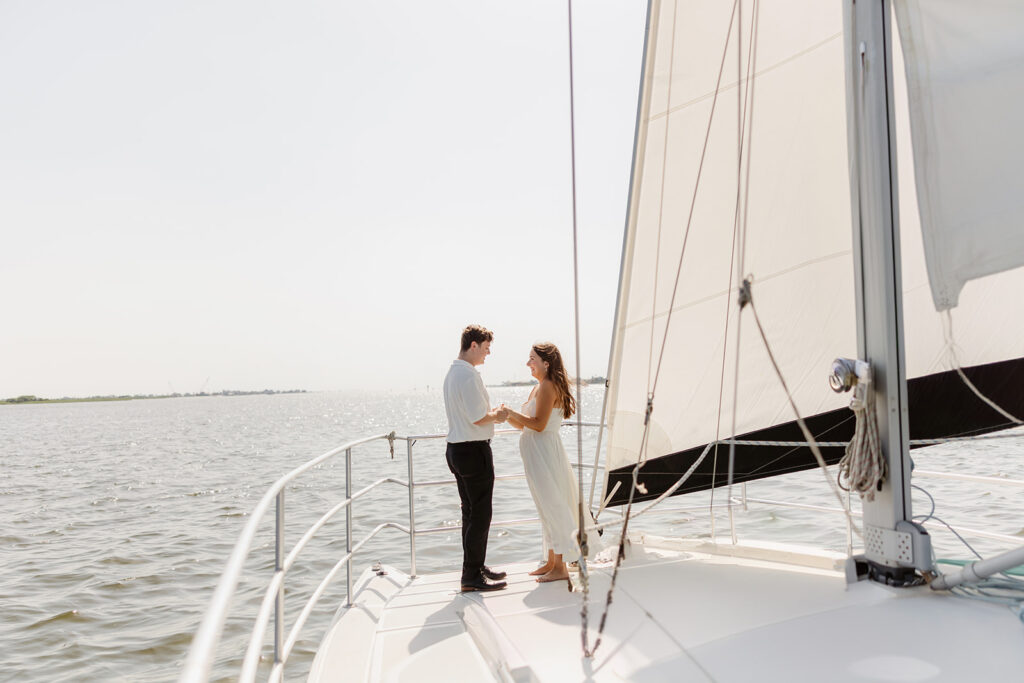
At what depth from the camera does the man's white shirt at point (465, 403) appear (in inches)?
140

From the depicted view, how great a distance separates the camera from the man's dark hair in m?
3.65

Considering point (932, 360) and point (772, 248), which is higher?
point (772, 248)

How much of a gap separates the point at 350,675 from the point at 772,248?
7.84ft

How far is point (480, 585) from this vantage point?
3.52m

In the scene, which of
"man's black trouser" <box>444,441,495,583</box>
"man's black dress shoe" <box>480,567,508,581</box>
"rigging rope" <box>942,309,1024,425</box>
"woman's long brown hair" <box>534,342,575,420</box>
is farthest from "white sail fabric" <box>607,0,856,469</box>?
"man's black dress shoe" <box>480,567,508,581</box>

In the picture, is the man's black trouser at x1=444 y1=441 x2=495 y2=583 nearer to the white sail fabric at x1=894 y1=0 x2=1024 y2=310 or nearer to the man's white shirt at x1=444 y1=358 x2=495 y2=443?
the man's white shirt at x1=444 y1=358 x2=495 y2=443

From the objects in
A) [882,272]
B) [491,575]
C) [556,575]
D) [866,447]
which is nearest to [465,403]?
[491,575]

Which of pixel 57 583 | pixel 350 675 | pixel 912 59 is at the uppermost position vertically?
pixel 912 59

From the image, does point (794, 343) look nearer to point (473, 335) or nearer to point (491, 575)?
point (473, 335)

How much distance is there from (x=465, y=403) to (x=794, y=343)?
5.36ft

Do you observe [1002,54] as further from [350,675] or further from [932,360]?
[350,675]

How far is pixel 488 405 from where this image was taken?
364 cm

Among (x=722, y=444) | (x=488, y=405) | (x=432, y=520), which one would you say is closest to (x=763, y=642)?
(x=722, y=444)

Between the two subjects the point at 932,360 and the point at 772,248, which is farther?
the point at 772,248
